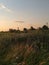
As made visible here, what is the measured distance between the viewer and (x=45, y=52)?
63.4 feet

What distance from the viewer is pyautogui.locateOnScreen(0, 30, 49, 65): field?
18.5 meters

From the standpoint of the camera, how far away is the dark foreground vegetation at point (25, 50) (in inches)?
730

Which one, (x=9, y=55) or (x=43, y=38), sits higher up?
(x=43, y=38)

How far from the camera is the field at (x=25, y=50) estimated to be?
60.8ft

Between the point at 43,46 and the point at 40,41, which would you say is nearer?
the point at 43,46

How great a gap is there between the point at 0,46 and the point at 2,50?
1.42 m

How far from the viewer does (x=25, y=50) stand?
21516 millimetres

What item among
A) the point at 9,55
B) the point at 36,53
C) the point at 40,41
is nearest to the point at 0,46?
the point at 9,55

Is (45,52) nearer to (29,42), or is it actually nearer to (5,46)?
(29,42)

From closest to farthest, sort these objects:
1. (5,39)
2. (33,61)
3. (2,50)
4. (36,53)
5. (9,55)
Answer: (33,61)
(36,53)
(9,55)
(2,50)
(5,39)

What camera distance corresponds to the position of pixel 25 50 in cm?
2152

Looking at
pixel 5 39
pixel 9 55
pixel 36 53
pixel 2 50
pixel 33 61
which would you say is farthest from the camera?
pixel 5 39

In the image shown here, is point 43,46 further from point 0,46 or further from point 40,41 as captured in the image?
point 0,46

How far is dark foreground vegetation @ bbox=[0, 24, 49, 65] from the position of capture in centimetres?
1855
